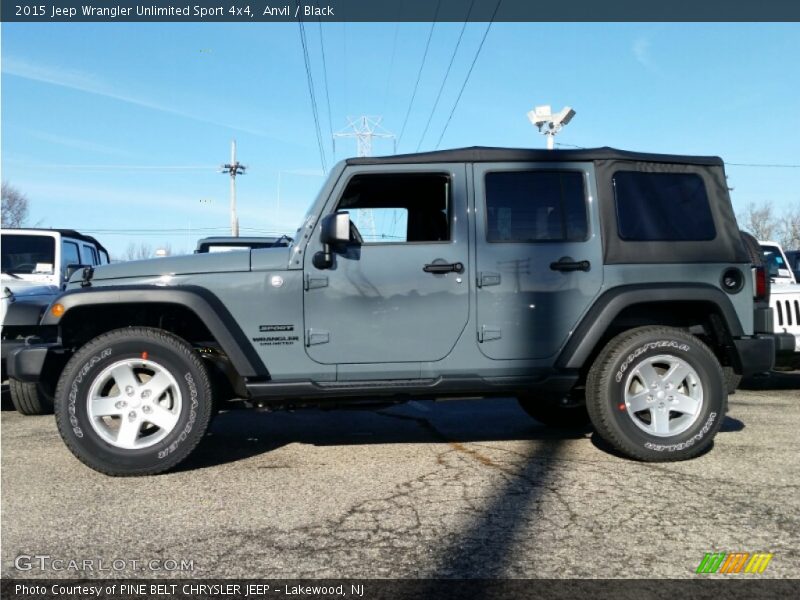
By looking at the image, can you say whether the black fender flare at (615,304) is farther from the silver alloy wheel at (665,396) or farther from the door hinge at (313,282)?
the door hinge at (313,282)

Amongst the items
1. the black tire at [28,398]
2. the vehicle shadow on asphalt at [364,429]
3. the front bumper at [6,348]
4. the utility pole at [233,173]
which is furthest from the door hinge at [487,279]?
the utility pole at [233,173]

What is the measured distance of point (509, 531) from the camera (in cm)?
312

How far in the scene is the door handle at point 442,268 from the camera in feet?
14.1

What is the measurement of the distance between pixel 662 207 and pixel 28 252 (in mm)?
7363

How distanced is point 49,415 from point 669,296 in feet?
18.2

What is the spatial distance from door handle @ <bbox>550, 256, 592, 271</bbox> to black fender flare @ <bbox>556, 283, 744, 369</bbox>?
0.23m

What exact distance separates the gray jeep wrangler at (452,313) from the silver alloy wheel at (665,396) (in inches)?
0.6

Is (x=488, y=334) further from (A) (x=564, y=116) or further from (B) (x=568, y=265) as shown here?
(A) (x=564, y=116)

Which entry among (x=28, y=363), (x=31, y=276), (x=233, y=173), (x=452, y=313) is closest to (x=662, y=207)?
(x=452, y=313)

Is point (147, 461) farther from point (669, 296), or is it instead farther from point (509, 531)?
point (669, 296)

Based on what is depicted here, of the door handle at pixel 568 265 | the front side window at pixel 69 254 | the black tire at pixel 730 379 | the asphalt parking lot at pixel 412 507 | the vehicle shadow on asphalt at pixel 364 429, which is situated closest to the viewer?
the asphalt parking lot at pixel 412 507

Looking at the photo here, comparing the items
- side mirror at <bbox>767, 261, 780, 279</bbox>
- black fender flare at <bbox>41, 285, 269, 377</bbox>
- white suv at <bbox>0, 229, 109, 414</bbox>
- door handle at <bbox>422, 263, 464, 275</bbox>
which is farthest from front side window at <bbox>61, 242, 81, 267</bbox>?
side mirror at <bbox>767, 261, 780, 279</bbox>

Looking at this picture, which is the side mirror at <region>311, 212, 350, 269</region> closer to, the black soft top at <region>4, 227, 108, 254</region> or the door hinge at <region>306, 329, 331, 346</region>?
the door hinge at <region>306, 329, 331, 346</region>

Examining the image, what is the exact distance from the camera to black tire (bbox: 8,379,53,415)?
5964mm
